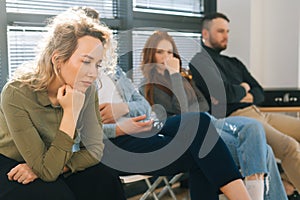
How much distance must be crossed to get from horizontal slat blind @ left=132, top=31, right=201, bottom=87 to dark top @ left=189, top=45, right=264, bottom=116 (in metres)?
0.12

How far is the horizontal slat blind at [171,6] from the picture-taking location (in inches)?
145

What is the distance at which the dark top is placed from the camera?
333 centimetres

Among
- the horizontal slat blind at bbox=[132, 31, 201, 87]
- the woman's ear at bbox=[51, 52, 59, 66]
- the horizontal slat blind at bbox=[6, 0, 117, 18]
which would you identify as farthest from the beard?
the woman's ear at bbox=[51, 52, 59, 66]

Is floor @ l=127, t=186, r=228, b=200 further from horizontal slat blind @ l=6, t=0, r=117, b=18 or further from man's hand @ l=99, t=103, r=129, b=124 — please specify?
horizontal slat blind @ l=6, t=0, r=117, b=18

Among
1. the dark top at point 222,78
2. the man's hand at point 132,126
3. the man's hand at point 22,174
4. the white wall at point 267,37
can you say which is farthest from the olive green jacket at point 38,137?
the white wall at point 267,37

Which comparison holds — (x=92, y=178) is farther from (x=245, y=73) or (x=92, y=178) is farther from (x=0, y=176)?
(x=245, y=73)

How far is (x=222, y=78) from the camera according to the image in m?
3.44

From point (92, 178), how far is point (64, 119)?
29 centimetres

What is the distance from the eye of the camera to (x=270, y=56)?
4.40 meters

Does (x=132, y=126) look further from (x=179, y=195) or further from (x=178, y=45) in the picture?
(x=178, y=45)

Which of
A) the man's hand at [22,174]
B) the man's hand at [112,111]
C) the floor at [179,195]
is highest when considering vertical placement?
the man's hand at [112,111]

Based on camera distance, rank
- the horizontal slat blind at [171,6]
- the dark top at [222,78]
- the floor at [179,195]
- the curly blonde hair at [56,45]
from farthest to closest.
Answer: the horizontal slat blind at [171,6]
the floor at [179,195]
the dark top at [222,78]
the curly blonde hair at [56,45]

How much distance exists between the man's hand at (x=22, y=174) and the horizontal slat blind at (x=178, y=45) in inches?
44.5

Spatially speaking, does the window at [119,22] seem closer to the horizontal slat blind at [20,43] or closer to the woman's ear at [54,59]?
the horizontal slat blind at [20,43]
